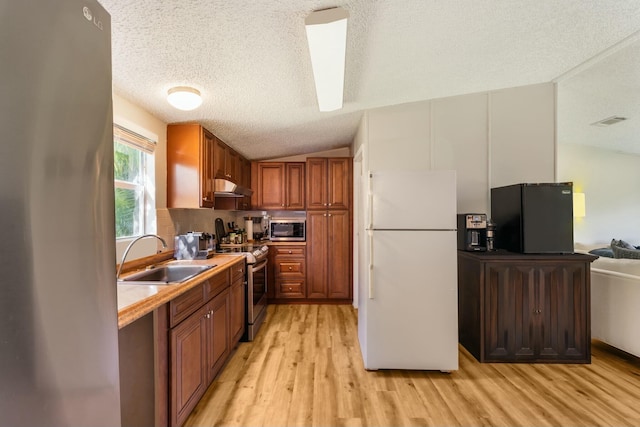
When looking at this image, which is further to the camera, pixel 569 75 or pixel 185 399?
pixel 569 75

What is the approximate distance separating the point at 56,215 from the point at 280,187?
3.90 meters

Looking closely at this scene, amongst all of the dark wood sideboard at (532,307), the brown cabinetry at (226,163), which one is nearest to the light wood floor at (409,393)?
the dark wood sideboard at (532,307)

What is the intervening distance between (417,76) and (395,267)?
64.7 inches

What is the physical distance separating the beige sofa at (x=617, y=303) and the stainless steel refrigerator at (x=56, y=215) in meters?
3.65

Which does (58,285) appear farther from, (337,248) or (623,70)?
(623,70)

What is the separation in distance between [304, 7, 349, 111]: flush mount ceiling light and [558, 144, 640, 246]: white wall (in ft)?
16.0

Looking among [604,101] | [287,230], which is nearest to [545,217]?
[604,101]

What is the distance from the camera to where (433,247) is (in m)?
2.29

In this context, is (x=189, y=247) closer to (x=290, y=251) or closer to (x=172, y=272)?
(x=172, y=272)

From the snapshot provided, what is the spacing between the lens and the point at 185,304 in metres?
1.67

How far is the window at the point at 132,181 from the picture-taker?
2123mm

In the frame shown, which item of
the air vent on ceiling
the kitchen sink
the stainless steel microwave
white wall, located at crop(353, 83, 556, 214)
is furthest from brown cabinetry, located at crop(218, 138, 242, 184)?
the air vent on ceiling

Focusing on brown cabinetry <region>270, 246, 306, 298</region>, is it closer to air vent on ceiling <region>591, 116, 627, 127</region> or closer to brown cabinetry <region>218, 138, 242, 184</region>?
brown cabinetry <region>218, 138, 242, 184</region>

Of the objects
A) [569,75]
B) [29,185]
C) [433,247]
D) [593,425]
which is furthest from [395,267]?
[569,75]
